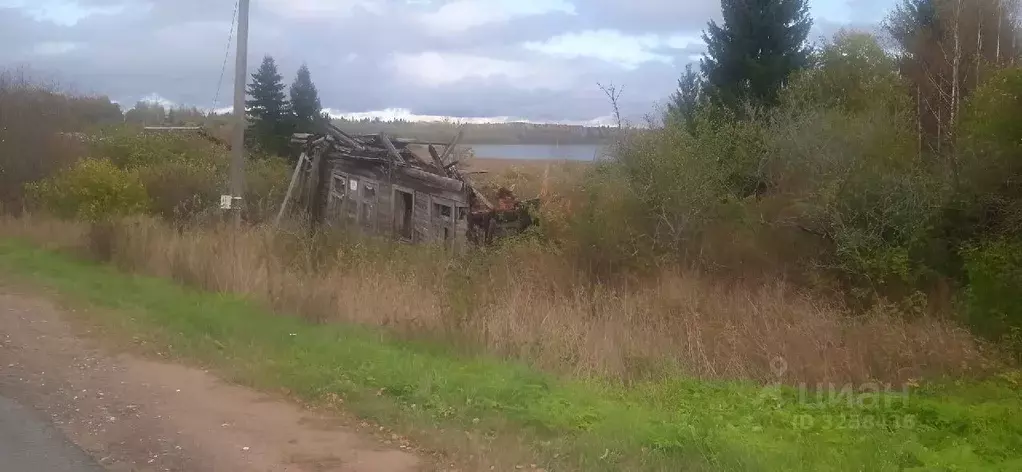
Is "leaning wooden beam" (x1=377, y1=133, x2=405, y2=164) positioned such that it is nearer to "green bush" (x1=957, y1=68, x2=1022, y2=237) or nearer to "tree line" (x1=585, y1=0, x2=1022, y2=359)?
"tree line" (x1=585, y1=0, x2=1022, y2=359)

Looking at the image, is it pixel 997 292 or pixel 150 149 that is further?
pixel 150 149

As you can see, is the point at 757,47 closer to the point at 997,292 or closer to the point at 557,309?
the point at 997,292

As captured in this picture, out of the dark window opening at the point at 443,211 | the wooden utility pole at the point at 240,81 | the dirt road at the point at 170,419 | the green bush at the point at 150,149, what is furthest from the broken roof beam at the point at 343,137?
the dirt road at the point at 170,419

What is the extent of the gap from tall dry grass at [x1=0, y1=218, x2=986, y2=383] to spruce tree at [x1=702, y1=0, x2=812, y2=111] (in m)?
9.57

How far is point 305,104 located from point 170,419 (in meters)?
44.0

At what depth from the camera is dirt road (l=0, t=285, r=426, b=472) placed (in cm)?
605

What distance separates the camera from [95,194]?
21.5 meters

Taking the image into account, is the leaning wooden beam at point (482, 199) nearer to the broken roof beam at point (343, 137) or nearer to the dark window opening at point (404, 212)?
the dark window opening at point (404, 212)

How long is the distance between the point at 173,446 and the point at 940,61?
1992cm

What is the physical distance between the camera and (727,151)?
719 inches

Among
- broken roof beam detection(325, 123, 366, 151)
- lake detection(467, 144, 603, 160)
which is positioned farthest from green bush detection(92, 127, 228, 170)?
lake detection(467, 144, 603, 160)

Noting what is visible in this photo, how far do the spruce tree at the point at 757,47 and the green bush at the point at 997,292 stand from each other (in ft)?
36.6

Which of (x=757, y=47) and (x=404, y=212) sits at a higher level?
(x=757, y=47)

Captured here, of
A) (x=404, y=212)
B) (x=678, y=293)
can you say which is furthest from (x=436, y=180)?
(x=678, y=293)
